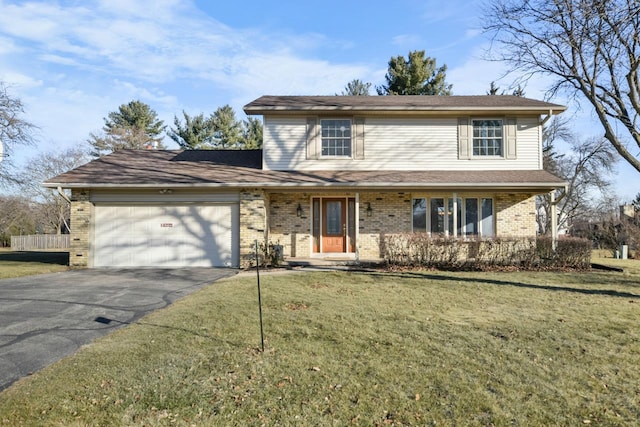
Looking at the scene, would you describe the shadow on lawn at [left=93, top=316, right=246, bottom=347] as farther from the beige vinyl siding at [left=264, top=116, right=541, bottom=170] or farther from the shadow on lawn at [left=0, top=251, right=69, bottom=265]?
the shadow on lawn at [left=0, top=251, right=69, bottom=265]

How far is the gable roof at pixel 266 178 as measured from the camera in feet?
40.2

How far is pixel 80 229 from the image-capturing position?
12602 mm

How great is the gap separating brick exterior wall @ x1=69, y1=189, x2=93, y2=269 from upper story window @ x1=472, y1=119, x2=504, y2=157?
13401mm

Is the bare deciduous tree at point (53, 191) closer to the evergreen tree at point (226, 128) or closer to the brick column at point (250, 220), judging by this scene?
the evergreen tree at point (226, 128)

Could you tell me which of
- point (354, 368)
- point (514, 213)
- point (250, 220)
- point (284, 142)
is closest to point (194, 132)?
point (284, 142)

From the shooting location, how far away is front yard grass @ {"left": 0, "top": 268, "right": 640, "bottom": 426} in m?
3.30

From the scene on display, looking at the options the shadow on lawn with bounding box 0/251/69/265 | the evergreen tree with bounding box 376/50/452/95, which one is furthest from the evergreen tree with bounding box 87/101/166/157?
the evergreen tree with bounding box 376/50/452/95

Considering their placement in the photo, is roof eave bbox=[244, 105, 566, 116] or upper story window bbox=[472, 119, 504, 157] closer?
roof eave bbox=[244, 105, 566, 116]

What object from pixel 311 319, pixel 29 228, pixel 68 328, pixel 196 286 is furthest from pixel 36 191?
pixel 311 319

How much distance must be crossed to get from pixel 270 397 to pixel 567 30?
40.7 ft

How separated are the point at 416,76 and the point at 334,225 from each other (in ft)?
62.4

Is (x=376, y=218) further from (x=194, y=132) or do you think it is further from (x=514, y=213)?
(x=194, y=132)

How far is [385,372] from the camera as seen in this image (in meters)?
4.12

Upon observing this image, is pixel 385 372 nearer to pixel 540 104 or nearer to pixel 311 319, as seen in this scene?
pixel 311 319
